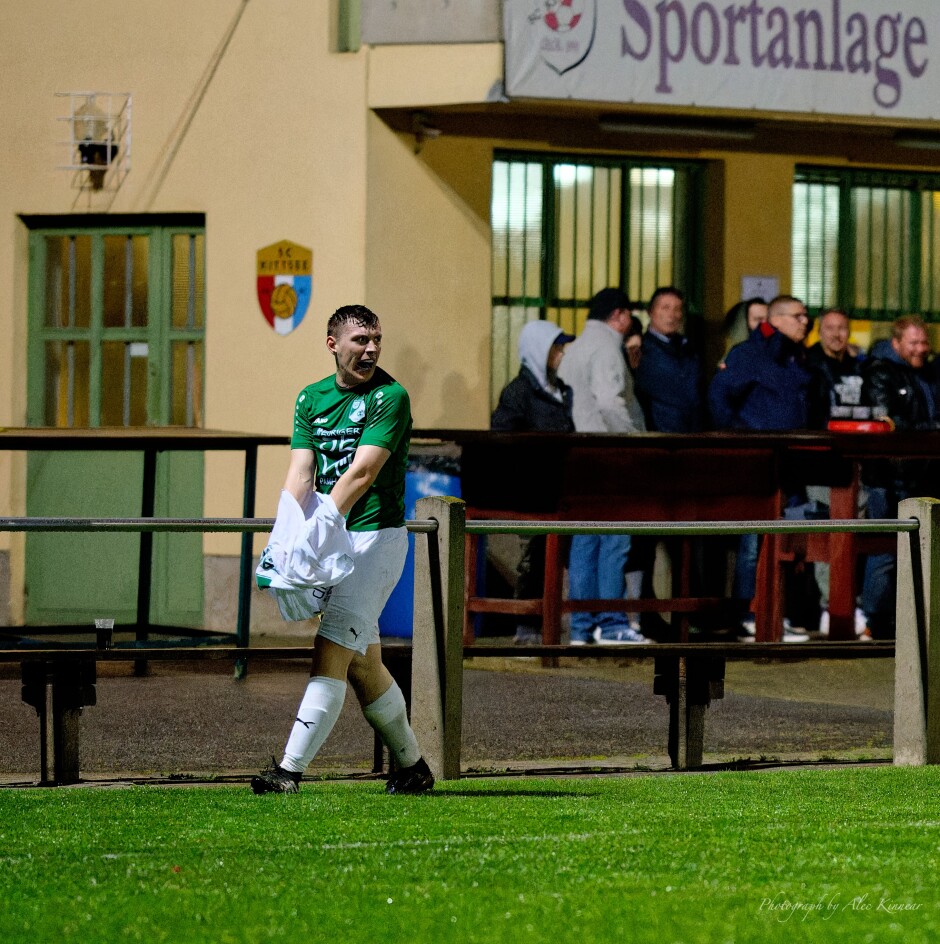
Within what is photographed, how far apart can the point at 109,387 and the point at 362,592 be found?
27.5 ft

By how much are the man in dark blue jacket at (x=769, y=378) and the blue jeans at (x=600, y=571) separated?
159 cm

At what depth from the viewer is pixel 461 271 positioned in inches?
584

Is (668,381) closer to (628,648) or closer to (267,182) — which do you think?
(267,182)

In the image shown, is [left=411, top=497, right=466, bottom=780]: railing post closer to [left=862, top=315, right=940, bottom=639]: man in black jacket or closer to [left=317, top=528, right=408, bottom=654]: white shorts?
[left=317, top=528, right=408, bottom=654]: white shorts

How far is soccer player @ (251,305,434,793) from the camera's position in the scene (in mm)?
7117

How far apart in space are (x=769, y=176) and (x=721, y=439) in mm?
3789

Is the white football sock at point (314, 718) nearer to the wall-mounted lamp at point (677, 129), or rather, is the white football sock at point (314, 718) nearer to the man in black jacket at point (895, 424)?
the man in black jacket at point (895, 424)

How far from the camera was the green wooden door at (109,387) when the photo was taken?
1486 centimetres

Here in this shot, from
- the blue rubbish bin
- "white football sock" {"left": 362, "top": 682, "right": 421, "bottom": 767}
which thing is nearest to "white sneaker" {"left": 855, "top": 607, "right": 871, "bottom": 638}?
the blue rubbish bin

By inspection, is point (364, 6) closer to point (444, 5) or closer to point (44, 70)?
point (444, 5)

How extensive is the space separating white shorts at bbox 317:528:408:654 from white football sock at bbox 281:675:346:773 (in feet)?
0.53

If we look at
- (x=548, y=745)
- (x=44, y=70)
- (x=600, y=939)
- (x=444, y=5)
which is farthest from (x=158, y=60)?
(x=600, y=939)

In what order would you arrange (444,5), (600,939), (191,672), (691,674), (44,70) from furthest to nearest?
1. (44,70)
2. (444,5)
3. (191,672)
4. (691,674)
5. (600,939)

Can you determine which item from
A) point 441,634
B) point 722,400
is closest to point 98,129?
point 722,400
